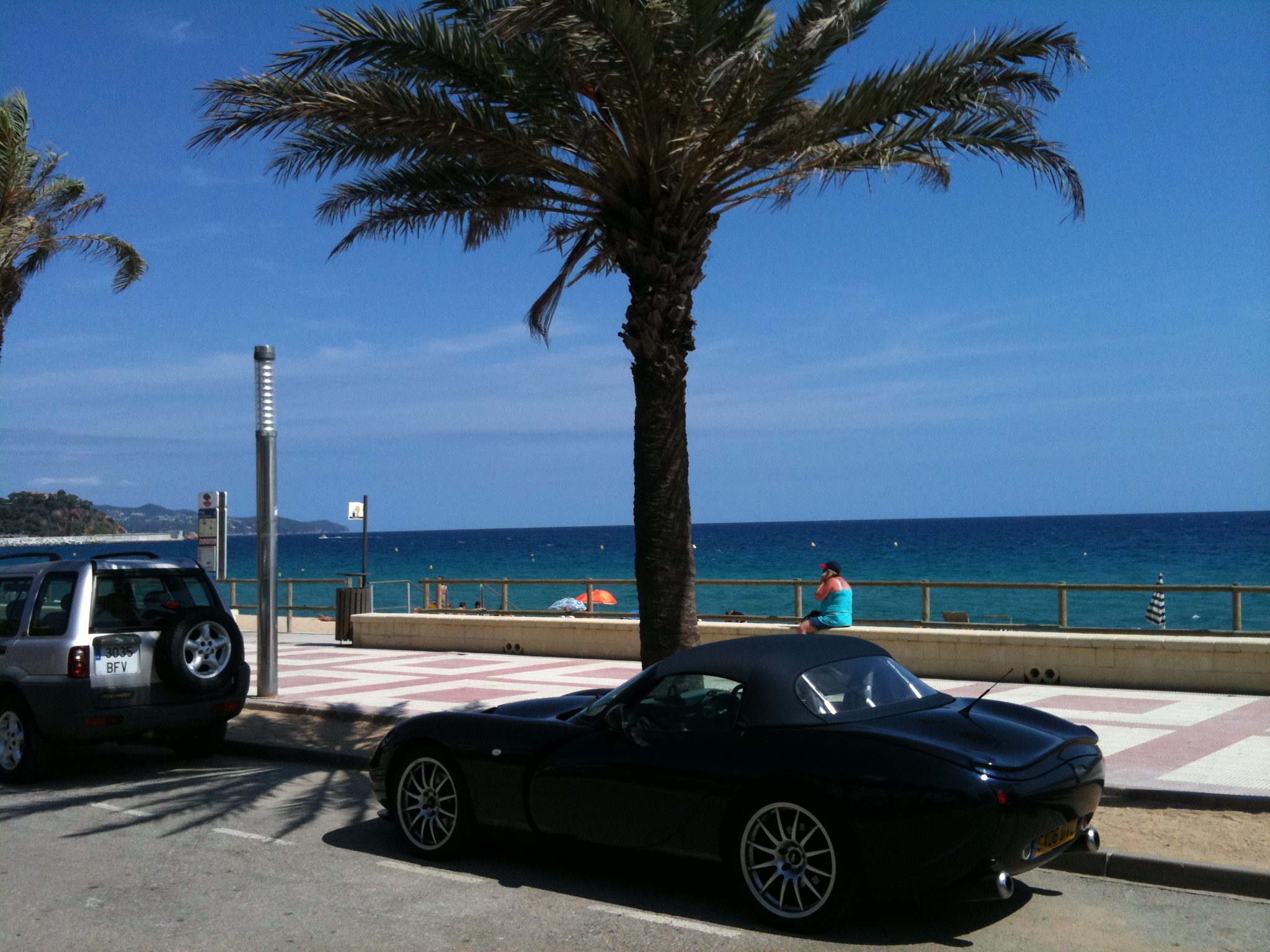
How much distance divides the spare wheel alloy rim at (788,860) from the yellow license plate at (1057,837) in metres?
0.96

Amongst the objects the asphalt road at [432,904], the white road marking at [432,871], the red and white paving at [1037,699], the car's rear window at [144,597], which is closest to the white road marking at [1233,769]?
the red and white paving at [1037,699]

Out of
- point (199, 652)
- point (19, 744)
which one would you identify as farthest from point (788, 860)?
point (19, 744)

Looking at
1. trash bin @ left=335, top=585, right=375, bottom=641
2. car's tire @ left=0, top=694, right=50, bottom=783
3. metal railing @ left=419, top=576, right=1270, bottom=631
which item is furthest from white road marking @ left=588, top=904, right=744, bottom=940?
trash bin @ left=335, top=585, right=375, bottom=641

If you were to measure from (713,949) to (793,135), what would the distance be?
6.79 metres

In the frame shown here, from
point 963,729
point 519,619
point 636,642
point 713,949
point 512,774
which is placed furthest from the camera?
point 519,619

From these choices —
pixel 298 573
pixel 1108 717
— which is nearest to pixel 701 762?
pixel 1108 717

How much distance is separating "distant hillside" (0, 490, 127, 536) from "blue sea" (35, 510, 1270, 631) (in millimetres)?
8881

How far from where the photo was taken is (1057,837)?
530 centimetres

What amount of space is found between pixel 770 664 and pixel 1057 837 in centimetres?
156

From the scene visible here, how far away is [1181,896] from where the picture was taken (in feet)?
19.0

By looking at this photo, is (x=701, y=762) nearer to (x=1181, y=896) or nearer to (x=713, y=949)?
(x=713, y=949)

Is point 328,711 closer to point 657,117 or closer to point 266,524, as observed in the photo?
point 266,524

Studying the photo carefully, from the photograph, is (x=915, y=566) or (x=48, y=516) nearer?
(x=915, y=566)

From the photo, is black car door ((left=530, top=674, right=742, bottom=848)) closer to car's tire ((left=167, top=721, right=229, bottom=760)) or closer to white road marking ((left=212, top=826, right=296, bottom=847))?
white road marking ((left=212, top=826, right=296, bottom=847))
